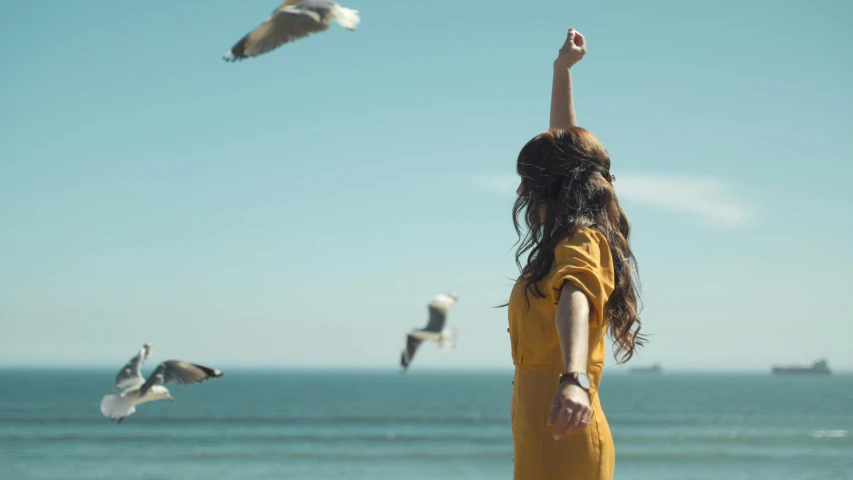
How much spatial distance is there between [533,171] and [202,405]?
62.1 meters

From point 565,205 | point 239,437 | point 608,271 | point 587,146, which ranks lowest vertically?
point 608,271

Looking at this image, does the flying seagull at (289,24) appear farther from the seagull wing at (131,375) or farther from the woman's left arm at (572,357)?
the seagull wing at (131,375)

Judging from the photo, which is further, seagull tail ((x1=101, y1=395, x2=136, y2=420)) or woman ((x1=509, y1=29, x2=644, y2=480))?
seagull tail ((x1=101, y1=395, x2=136, y2=420))

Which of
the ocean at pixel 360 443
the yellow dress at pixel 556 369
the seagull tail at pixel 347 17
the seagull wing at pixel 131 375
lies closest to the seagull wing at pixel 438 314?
the seagull tail at pixel 347 17

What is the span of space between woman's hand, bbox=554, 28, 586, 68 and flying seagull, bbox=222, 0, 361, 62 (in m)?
1.20

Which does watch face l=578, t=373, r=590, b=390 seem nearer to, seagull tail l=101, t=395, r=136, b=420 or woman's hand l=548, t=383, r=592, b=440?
woman's hand l=548, t=383, r=592, b=440

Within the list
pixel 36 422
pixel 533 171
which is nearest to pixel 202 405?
pixel 36 422

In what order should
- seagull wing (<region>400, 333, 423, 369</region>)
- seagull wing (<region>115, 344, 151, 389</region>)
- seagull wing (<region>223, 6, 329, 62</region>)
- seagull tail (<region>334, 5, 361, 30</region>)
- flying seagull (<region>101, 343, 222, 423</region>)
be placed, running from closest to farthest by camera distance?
seagull tail (<region>334, 5, 361, 30</region>) → seagull wing (<region>223, 6, 329, 62</region>) → seagull wing (<region>400, 333, 423, 369</region>) → flying seagull (<region>101, 343, 222, 423</region>) → seagull wing (<region>115, 344, 151, 389</region>)

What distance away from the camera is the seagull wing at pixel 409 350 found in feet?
13.1

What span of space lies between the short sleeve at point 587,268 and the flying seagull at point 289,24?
2.06 metres

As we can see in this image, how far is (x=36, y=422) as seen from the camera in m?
44.2

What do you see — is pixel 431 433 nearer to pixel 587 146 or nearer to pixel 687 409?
pixel 687 409

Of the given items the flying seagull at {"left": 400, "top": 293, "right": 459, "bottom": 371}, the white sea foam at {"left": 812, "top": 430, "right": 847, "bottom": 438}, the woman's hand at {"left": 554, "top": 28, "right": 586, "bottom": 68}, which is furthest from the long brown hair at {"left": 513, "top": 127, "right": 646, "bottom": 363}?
the white sea foam at {"left": 812, "top": 430, "right": 847, "bottom": 438}

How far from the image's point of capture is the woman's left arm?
65.2 inches
